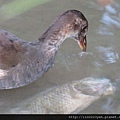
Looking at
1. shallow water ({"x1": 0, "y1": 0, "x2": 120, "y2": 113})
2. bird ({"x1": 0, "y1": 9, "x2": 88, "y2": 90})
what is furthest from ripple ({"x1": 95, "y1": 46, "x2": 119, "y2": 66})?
bird ({"x1": 0, "y1": 9, "x2": 88, "y2": 90})

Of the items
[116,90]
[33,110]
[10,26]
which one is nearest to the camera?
[33,110]

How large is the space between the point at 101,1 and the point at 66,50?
0.85 metres

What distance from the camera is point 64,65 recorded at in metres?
3.44

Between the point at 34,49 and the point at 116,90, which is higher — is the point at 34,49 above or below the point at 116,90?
above

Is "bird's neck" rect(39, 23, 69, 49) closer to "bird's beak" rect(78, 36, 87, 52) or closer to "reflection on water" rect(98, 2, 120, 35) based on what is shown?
"bird's beak" rect(78, 36, 87, 52)

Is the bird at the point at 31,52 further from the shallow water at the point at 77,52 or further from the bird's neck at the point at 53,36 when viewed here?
the shallow water at the point at 77,52

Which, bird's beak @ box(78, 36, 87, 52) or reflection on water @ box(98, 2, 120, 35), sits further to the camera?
reflection on water @ box(98, 2, 120, 35)

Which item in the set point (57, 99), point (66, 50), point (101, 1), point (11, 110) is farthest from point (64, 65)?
point (101, 1)

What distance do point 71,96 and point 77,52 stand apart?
535mm

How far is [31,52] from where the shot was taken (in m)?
3.03

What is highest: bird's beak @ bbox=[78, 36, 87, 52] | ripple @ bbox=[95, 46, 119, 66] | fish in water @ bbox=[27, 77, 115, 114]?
bird's beak @ bbox=[78, 36, 87, 52]

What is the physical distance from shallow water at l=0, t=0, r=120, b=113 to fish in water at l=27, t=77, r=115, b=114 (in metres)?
0.04

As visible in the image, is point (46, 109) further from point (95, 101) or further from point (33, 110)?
point (95, 101)

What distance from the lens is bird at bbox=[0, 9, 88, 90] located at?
2957mm
